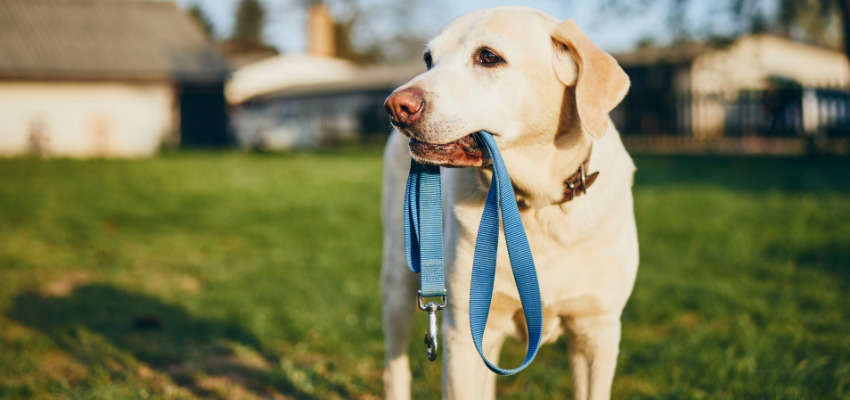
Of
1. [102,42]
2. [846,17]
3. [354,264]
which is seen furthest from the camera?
[102,42]

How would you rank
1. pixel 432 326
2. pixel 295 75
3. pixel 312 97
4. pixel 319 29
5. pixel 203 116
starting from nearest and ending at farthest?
pixel 432 326
pixel 203 116
pixel 312 97
pixel 295 75
pixel 319 29

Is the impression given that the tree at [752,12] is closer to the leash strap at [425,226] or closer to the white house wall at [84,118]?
the leash strap at [425,226]

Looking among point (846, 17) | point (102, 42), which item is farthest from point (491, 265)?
point (102, 42)

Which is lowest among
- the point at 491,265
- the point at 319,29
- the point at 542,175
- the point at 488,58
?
the point at 491,265

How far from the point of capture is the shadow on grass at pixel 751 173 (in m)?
8.23

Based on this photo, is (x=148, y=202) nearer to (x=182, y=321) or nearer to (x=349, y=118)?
(x=182, y=321)

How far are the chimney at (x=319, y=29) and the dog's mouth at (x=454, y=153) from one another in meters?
40.7

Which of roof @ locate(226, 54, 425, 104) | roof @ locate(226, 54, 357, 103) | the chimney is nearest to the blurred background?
roof @ locate(226, 54, 425, 104)

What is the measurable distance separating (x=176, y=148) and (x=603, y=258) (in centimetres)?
2256

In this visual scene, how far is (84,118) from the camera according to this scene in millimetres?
21766

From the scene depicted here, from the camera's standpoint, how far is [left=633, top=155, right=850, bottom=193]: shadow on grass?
823cm

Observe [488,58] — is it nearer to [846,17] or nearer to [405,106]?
[405,106]

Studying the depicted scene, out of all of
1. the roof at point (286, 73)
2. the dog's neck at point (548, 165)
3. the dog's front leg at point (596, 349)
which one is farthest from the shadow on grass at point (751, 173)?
the roof at point (286, 73)

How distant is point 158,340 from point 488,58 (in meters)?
2.73
